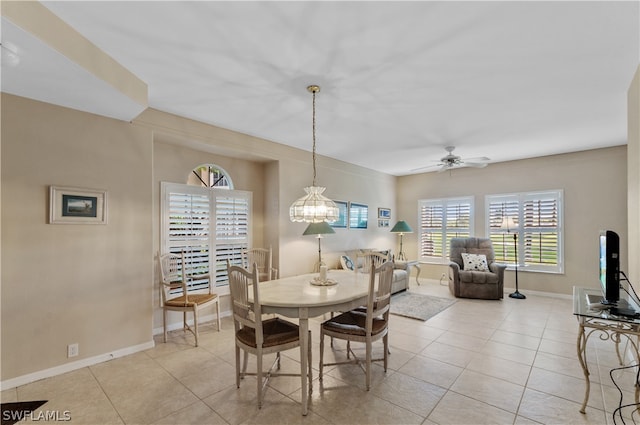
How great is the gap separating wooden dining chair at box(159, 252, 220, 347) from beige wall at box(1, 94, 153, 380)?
26cm

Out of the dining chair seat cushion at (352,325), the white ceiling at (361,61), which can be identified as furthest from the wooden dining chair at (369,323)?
the white ceiling at (361,61)

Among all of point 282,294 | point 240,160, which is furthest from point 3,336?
point 240,160

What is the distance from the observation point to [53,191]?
276 cm

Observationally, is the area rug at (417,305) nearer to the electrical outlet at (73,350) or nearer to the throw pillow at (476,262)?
the throw pillow at (476,262)

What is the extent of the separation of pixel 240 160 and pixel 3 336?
3.27 m

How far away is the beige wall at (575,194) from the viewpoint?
506cm

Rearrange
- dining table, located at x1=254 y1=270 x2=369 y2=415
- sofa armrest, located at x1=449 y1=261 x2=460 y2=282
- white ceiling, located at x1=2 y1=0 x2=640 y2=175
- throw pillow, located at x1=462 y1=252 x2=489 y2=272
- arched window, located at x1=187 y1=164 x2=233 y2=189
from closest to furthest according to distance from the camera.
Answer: white ceiling, located at x1=2 y1=0 x2=640 y2=175
dining table, located at x1=254 y1=270 x2=369 y2=415
arched window, located at x1=187 y1=164 x2=233 y2=189
sofa armrest, located at x1=449 y1=261 x2=460 y2=282
throw pillow, located at x1=462 y1=252 x2=489 y2=272

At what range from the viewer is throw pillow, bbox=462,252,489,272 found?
573cm

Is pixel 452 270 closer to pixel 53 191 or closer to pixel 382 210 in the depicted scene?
pixel 382 210

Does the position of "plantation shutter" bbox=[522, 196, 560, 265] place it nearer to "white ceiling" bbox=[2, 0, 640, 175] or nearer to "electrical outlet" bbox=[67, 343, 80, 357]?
"white ceiling" bbox=[2, 0, 640, 175]

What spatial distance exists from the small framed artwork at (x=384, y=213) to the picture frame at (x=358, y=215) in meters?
0.57

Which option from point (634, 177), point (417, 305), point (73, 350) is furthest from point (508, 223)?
point (73, 350)

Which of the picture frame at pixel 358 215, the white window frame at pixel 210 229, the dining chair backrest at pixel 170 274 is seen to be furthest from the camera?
the picture frame at pixel 358 215

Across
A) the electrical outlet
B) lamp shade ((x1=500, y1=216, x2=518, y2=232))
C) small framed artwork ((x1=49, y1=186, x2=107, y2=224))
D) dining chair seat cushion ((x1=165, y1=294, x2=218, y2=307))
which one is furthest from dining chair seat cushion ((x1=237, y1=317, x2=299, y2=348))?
lamp shade ((x1=500, y1=216, x2=518, y2=232))
